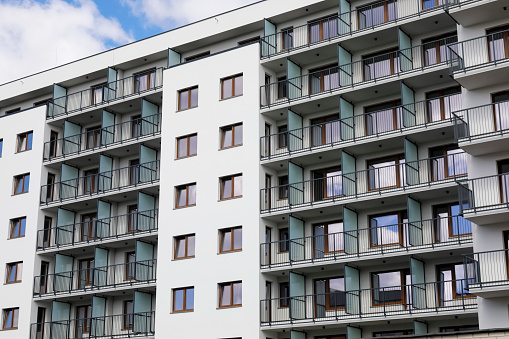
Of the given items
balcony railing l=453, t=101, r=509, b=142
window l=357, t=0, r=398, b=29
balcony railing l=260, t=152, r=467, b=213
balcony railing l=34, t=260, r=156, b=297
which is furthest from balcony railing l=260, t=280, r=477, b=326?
window l=357, t=0, r=398, b=29

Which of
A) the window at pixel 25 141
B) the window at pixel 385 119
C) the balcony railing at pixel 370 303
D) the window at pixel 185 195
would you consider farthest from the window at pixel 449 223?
the window at pixel 25 141

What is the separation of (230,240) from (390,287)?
8.73m

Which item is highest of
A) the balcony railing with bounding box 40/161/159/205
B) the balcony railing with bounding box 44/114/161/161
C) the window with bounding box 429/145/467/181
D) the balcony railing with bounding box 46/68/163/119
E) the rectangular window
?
the balcony railing with bounding box 46/68/163/119

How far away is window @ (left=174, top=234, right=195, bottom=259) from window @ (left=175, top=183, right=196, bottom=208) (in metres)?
1.75

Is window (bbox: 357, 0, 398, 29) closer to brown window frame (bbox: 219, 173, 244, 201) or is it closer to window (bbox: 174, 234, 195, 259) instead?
brown window frame (bbox: 219, 173, 244, 201)

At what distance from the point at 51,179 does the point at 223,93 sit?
1386 centimetres

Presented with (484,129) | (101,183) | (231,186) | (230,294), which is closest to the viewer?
(484,129)

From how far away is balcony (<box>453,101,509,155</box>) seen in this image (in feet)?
112

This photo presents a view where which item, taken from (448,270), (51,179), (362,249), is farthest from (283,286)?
(51,179)

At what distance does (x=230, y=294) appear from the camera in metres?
41.7

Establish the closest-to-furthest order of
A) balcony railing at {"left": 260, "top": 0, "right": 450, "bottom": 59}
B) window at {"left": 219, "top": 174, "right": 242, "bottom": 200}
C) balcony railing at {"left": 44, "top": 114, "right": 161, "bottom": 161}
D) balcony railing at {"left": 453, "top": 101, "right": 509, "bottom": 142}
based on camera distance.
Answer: balcony railing at {"left": 453, "top": 101, "right": 509, "bottom": 142}, balcony railing at {"left": 260, "top": 0, "right": 450, "bottom": 59}, window at {"left": 219, "top": 174, "right": 242, "bottom": 200}, balcony railing at {"left": 44, "top": 114, "right": 161, "bottom": 161}

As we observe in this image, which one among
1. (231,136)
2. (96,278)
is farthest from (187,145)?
(96,278)

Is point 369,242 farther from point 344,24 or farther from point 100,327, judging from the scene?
point 100,327

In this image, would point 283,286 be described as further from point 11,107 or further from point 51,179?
point 11,107
